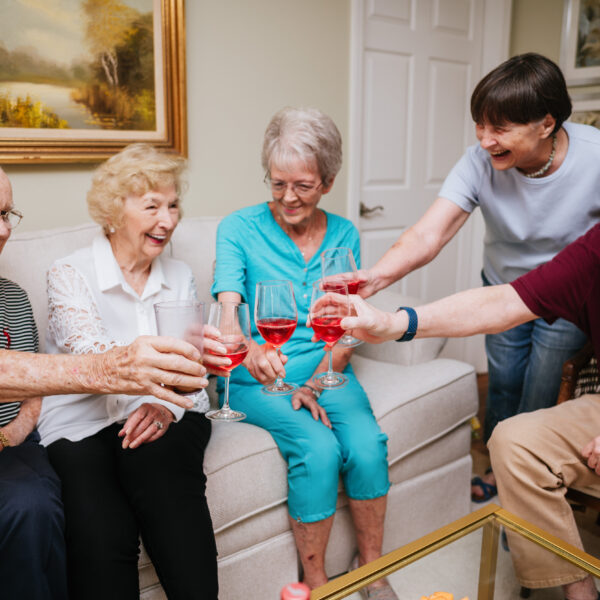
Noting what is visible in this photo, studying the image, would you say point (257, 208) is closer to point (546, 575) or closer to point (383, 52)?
point (546, 575)

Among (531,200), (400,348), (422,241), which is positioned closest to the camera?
(531,200)

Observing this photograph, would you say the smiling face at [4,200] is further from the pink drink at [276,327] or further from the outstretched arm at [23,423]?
the pink drink at [276,327]

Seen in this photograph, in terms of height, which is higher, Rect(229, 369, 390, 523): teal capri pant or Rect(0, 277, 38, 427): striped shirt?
Rect(0, 277, 38, 427): striped shirt

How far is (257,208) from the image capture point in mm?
1980

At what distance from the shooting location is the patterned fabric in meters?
1.73

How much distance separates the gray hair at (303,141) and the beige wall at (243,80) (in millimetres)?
870

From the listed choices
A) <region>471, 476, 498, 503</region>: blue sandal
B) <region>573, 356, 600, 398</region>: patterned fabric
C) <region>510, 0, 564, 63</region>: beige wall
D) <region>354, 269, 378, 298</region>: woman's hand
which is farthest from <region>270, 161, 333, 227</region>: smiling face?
<region>510, 0, 564, 63</region>: beige wall

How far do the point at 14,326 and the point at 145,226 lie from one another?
437mm

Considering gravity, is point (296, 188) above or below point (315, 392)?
above

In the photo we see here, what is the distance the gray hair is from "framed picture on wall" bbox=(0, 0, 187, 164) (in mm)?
823

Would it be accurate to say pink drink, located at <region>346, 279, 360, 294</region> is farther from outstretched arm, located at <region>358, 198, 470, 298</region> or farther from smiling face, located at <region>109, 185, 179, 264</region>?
smiling face, located at <region>109, 185, 179, 264</region>

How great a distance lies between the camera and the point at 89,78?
2.30 meters

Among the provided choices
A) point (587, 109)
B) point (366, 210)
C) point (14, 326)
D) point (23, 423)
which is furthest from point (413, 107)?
point (23, 423)

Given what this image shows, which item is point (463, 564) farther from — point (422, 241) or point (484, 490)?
point (484, 490)
